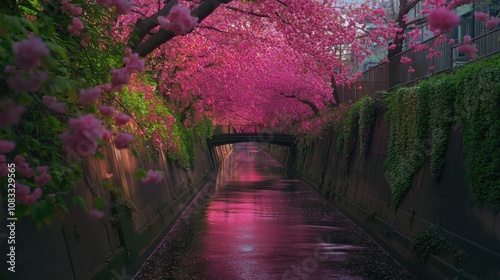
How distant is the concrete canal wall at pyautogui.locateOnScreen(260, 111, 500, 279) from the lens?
37.7 ft

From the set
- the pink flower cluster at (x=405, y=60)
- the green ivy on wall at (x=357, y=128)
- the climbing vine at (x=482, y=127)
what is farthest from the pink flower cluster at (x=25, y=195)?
the green ivy on wall at (x=357, y=128)

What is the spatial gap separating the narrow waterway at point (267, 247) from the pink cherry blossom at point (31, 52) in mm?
9938

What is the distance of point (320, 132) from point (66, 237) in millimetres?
33479

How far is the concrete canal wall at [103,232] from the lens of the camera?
8.43 metres

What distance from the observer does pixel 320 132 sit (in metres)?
42.7

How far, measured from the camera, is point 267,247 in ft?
57.9

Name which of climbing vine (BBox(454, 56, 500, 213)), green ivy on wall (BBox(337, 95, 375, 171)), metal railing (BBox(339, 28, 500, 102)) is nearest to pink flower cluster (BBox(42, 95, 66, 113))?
climbing vine (BBox(454, 56, 500, 213))

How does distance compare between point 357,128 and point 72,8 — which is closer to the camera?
point 72,8

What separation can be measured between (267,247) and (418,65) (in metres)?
8.81

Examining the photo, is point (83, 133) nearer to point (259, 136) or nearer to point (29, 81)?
point (29, 81)

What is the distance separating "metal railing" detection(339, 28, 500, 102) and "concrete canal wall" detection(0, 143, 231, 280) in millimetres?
8710

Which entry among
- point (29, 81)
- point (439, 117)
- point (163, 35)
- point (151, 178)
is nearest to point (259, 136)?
point (439, 117)

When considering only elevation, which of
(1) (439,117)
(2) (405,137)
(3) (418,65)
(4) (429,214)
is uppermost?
(3) (418,65)

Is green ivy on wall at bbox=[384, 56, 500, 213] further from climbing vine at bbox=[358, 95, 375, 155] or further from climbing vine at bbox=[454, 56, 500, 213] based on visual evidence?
climbing vine at bbox=[358, 95, 375, 155]
